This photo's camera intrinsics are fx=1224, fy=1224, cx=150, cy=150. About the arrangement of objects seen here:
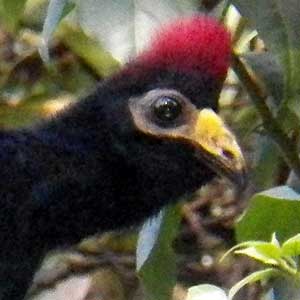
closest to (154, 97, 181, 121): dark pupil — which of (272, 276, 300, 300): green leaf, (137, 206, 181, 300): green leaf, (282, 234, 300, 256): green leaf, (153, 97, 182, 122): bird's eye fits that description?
(153, 97, 182, 122): bird's eye

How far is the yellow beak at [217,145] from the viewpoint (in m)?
1.24

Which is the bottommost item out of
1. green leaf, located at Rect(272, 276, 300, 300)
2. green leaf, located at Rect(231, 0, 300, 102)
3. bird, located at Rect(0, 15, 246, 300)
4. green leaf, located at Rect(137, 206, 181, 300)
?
green leaf, located at Rect(137, 206, 181, 300)

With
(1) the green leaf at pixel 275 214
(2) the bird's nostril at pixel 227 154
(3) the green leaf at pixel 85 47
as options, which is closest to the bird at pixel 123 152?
(2) the bird's nostril at pixel 227 154

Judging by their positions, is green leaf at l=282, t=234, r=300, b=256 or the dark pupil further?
the dark pupil

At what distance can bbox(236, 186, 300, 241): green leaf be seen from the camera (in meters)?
1.12

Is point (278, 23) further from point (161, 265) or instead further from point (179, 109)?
point (161, 265)

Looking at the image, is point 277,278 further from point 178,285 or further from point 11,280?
point 178,285

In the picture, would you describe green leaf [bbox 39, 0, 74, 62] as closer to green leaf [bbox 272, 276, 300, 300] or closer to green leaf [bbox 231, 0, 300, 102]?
green leaf [bbox 231, 0, 300, 102]

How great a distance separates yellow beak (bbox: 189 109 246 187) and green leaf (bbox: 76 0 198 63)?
0.10 m

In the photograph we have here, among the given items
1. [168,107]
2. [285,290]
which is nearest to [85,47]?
[168,107]

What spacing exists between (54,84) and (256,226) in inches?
25.0

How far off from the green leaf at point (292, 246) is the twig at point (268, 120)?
375mm

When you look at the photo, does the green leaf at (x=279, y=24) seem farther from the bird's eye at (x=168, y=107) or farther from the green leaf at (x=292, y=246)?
the green leaf at (x=292, y=246)

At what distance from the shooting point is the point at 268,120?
1.30 m
